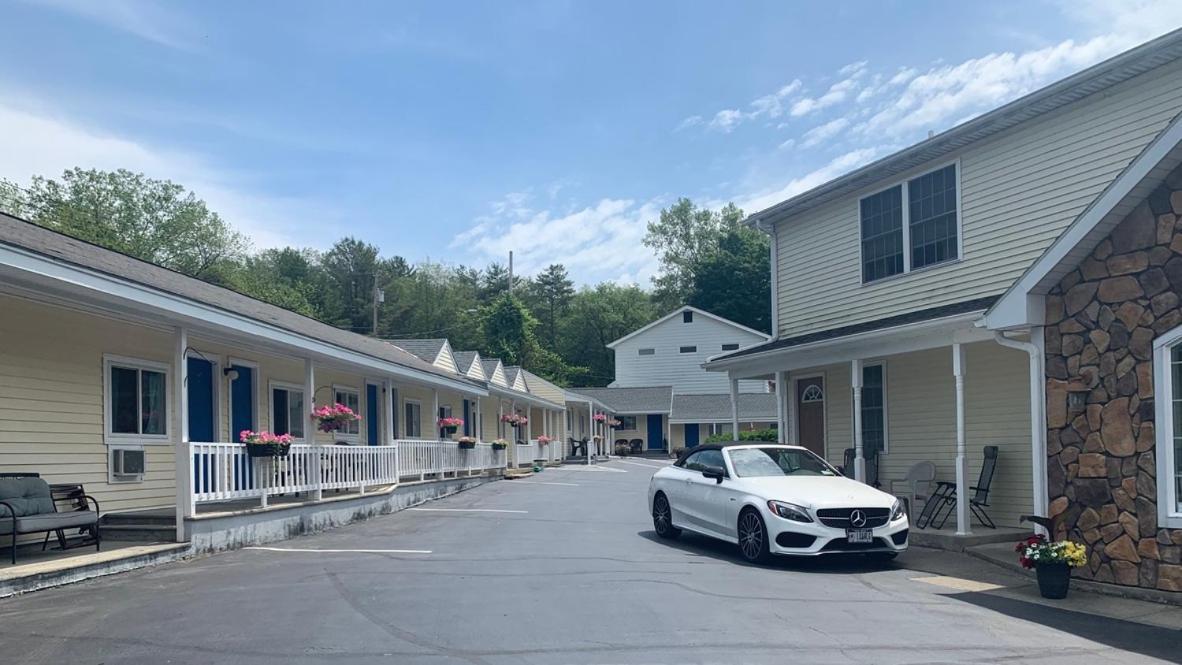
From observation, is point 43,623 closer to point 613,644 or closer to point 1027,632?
point 613,644

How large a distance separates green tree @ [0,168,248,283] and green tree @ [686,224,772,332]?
34.4 m

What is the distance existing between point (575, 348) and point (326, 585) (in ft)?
227

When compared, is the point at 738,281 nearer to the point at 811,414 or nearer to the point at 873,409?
the point at 811,414

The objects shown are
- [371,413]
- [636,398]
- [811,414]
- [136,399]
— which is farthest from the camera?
[636,398]

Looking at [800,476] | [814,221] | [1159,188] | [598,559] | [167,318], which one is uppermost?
[814,221]

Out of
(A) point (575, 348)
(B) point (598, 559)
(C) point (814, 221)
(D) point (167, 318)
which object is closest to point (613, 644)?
(B) point (598, 559)

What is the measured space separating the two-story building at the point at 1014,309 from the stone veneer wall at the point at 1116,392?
0.8 inches

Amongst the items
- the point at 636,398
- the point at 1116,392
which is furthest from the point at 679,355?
the point at 1116,392

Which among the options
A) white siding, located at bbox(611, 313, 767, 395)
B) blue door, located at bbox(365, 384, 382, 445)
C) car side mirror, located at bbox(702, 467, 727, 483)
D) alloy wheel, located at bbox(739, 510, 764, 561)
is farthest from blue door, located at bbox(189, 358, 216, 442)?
white siding, located at bbox(611, 313, 767, 395)

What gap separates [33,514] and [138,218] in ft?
167

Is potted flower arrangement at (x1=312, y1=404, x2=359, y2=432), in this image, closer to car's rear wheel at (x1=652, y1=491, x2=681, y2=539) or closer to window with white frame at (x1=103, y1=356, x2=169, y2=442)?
window with white frame at (x1=103, y1=356, x2=169, y2=442)

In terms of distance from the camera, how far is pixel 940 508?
13328 millimetres

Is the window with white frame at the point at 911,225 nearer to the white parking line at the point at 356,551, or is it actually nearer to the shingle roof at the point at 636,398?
the white parking line at the point at 356,551

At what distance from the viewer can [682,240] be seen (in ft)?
266
